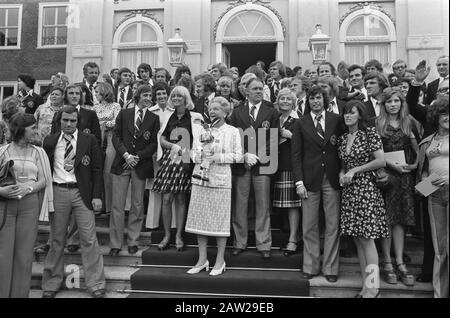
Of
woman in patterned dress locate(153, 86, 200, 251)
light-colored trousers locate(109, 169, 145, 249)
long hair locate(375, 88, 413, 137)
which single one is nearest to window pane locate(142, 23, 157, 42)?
woman in patterned dress locate(153, 86, 200, 251)

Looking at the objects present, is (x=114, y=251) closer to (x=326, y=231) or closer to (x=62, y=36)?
(x=326, y=231)

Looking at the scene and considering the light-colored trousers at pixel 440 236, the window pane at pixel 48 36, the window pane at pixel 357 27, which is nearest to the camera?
the light-colored trousers at pixel 440 236

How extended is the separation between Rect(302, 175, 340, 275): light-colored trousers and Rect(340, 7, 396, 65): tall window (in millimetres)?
8931

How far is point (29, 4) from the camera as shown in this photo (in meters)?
16.7

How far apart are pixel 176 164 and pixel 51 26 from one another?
46.0ft

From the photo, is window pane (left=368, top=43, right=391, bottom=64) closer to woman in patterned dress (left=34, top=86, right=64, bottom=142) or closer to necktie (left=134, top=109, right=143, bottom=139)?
necktie (left=134, top=109, right=143, bottom=139)

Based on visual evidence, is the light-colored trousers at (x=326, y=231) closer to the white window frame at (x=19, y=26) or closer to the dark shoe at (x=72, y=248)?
the dark shoe at (x=72, y=248)

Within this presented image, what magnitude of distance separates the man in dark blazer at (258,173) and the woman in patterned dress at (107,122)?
1.80 m

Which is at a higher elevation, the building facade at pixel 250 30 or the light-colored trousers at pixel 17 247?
the building facade at pixel 250 30

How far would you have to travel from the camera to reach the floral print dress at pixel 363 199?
13.8 feet

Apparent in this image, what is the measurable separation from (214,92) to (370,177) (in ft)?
8.03

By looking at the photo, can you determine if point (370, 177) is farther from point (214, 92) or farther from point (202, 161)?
point (214, 92)

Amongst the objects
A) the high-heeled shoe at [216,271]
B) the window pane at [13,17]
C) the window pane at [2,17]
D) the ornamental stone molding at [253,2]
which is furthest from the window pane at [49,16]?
the high-heeled shoe at [216,271]

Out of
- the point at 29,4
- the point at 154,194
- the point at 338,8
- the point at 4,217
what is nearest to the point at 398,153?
the point at 154,194
